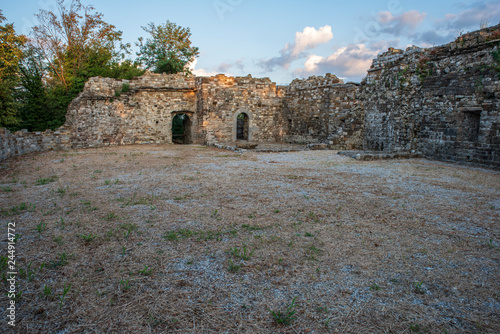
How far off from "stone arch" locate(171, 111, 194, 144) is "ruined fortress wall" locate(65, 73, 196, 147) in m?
0.49

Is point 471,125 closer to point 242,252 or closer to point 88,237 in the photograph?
point 242,252

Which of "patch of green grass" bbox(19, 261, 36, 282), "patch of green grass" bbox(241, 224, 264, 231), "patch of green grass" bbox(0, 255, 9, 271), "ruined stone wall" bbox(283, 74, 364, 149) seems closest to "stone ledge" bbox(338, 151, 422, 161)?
"ruined stone wall" bbox(283, 74, 364, 149)

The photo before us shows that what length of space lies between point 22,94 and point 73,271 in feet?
65.3

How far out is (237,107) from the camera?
1886cm

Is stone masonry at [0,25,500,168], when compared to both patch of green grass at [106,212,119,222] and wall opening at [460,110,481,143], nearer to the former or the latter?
wall opening at [460,110,481,143]

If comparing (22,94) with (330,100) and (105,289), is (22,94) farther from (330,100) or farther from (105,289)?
(105,289)

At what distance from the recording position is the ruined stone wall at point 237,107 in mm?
18141

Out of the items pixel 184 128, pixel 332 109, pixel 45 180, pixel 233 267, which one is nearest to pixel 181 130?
pixel 184 128

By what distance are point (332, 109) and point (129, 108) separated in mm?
12753

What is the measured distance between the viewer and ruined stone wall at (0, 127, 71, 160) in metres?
9.78

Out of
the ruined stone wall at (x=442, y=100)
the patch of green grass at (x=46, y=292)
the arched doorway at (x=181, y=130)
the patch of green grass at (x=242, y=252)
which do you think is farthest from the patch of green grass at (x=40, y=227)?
the arched doorway at (x=181, y=130)

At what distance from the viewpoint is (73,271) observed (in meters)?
2.71

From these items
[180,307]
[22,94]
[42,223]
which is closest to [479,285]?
[180,307]

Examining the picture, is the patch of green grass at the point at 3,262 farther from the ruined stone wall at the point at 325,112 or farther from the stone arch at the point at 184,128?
the stone arch at the point at 184,128
